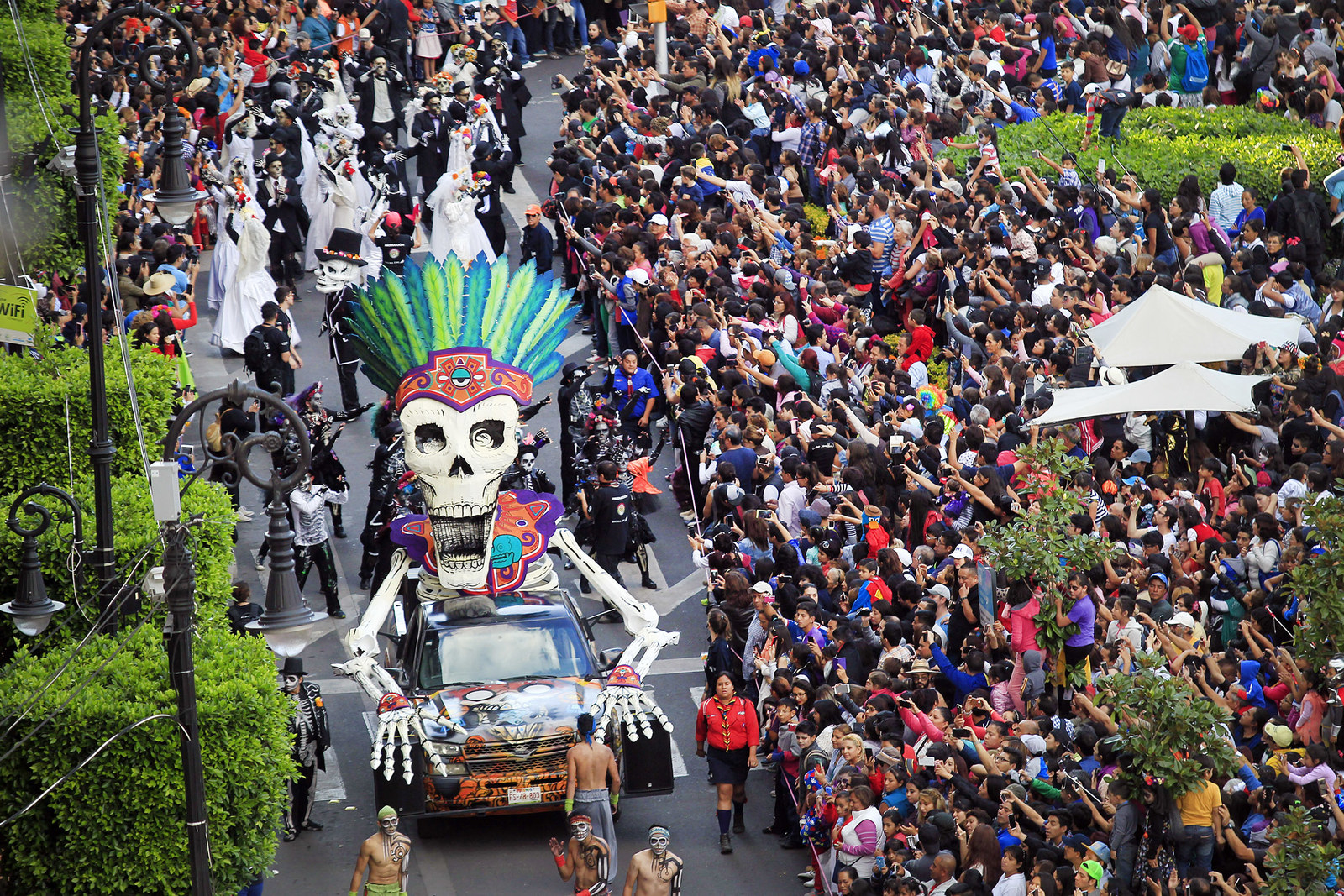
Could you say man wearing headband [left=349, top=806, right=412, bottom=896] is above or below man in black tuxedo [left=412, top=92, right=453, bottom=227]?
below

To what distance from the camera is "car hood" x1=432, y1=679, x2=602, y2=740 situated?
52.0 ft

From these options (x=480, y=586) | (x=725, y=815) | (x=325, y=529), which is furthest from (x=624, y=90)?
(x=725, y=815)

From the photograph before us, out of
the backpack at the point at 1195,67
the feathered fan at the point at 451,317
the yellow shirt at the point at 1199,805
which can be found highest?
the backpack at the point at 1195,67

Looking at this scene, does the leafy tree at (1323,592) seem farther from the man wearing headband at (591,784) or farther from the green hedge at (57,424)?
the green hedge at (57,424)

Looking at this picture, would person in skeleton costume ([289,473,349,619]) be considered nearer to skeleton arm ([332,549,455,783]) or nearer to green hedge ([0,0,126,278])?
skeleton arm ([332,549,455,783])

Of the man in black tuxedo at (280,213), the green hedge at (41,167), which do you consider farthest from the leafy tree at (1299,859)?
the man in black tuxedo at (280,213)

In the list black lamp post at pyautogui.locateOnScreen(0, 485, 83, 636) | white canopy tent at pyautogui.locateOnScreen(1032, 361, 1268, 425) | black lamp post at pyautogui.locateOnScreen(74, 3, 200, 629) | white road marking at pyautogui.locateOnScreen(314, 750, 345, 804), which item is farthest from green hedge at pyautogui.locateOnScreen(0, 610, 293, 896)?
white canopy tent at pyautogui.locateOnScreen(1032, 361, 1268, 425)

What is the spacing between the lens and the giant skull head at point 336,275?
24.0m

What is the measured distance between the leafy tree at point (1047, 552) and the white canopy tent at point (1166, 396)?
2041 mm

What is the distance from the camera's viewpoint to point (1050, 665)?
1564 centimetres

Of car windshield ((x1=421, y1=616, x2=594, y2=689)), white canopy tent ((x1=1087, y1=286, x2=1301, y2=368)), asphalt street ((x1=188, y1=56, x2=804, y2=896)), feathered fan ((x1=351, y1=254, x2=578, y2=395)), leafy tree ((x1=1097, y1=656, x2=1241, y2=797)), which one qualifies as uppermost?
feathered fan ((x1=351, y1=254, x2=578, y2=395))

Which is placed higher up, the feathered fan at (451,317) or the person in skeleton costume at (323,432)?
the feathered fan at (451,317)

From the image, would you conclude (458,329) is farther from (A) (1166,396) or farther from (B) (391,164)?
(B) (391,164)

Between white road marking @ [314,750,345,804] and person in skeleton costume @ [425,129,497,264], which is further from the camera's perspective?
person in skeleton costume @ [425,129,497,264]
